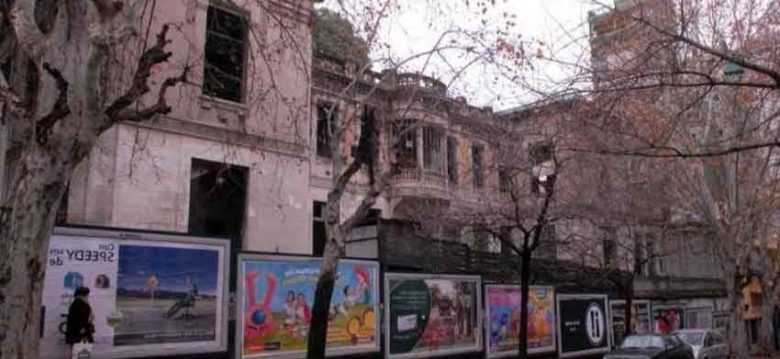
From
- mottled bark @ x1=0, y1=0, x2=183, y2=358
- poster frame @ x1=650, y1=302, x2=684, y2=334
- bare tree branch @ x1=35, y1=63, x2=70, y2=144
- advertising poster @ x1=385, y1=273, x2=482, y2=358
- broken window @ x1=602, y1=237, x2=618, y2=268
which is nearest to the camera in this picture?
mottled bark @ x1=0, y1=0, x2=183, y2=358

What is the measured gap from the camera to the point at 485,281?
2147cm

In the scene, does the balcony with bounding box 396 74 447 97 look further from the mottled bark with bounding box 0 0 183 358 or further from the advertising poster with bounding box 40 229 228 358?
the mottled bark with bounding box 0 0 183 358

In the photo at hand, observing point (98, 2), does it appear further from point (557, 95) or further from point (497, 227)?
point (497, 227)

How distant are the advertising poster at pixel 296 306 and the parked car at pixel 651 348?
8.07m

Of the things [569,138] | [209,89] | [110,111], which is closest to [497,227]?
[569,138]

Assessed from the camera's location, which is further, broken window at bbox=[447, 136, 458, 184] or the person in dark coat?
broken window at bbox=[447, 136, 458, 184]

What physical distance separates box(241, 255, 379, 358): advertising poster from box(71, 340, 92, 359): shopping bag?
327cm

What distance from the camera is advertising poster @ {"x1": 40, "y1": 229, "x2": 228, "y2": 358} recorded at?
38.5 feet

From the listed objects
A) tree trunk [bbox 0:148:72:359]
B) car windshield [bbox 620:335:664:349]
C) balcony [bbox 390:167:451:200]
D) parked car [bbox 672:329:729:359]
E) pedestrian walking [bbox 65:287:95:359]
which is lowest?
parked car [bbox 672:329:729:359]

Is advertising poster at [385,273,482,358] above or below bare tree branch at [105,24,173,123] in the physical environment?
below

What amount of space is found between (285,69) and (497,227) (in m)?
8.36

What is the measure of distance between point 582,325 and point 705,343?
475 centimetres

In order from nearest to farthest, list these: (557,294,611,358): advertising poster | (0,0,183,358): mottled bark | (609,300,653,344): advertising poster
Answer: (0,0,183,358): mottled bark
(557,294,611,358): advertising poster
(609,300,653,344): advertising poster

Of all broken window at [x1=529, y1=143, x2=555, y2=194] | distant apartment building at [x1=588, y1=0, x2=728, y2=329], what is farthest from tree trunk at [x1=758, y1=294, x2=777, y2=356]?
broken window at [x1=529, y1=143, x2=555, y2=194]
